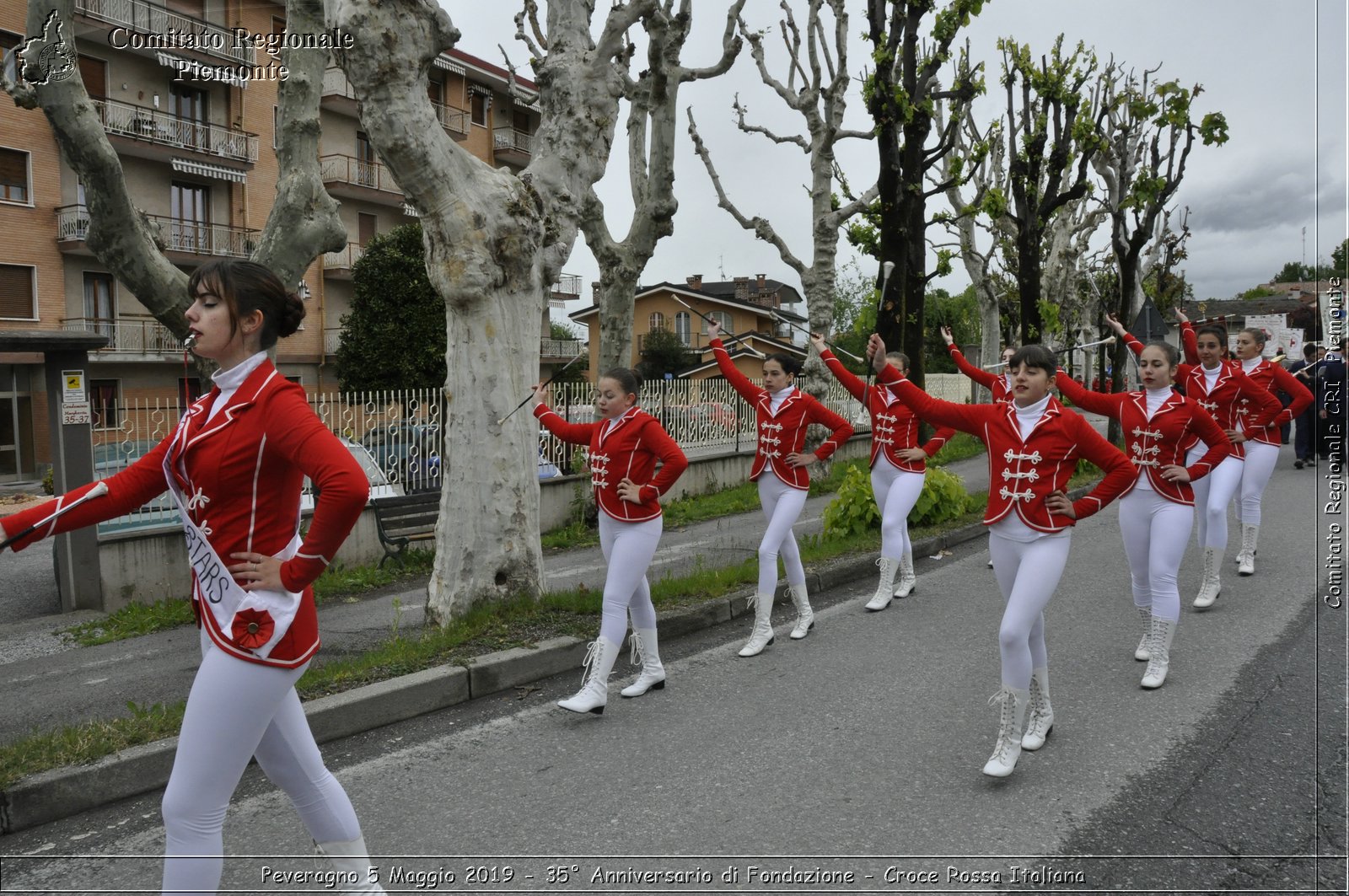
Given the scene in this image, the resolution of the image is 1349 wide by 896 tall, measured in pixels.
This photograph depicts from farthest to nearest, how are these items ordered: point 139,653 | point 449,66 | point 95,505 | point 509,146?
point 509,146
point 449,66
point 139,653
point 95,505

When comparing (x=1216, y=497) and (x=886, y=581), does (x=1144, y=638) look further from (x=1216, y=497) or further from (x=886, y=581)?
(x=1216, y=497)

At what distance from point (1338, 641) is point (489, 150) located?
37.1m

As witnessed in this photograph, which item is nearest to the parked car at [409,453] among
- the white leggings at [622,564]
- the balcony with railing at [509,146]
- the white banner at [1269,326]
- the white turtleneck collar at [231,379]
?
the white leggings at [622,564]

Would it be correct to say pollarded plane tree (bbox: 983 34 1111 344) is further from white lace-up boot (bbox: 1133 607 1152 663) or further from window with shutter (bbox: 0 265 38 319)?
window with shutter (bbox: 0 265 38 319)

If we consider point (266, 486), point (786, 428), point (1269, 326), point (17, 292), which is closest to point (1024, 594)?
point (786, 428)

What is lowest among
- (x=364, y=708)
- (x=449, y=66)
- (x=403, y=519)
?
(x=364, y=708)

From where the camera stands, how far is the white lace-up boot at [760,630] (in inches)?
268

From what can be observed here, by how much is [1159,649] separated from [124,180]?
31.9ft

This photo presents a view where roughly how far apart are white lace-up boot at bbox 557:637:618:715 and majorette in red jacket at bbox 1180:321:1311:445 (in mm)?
6476

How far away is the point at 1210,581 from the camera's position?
8.04 m

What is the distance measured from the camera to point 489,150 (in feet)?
129

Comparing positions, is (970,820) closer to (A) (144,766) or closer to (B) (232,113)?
(A) (144,766)

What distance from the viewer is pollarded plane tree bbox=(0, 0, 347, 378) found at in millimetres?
7812

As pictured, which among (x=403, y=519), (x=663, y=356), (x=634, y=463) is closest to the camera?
(x=634, y=463)
